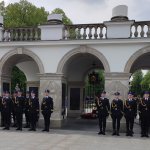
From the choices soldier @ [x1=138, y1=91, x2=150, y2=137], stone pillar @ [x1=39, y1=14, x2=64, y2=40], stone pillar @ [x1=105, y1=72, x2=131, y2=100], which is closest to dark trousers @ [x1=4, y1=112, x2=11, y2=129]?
stone pillar @ [x1=39, y1=14, x2=64, y2=40]

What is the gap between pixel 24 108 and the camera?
14398 mm

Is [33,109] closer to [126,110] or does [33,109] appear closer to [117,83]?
[117,83]

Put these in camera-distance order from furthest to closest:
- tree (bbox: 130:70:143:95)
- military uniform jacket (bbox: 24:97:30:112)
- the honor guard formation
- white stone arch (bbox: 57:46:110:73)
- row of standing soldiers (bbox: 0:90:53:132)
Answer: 1. tree (bbox: 130:70:143:95)
2. military uniform jacket (bbox: 24:97:30:112)
3. white stone arch (bbox: 57:46:110:73)
4. row of standing soldiers (bbox: 0:90:53:132)
5. the honor guard formation

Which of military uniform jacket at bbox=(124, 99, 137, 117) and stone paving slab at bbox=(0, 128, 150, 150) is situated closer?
stone paving slab at bbox=(0, 128, 150, 150)

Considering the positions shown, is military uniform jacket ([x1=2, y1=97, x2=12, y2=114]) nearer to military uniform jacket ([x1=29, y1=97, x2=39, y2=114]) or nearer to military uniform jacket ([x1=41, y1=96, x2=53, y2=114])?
military uniform jacket ([x1=29, y1=97, x2=39, y2=114])

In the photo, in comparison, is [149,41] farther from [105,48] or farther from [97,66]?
[97,66]

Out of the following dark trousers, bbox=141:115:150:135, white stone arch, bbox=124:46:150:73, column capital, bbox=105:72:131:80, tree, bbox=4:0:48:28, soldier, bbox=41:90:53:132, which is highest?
tree, bbox=4:0:48:28

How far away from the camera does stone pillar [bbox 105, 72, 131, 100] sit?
45.7ft

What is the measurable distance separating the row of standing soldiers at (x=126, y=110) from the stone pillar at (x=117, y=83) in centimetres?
72

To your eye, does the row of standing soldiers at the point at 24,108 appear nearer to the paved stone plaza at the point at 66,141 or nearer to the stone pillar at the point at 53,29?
the paved stone plaza at the point at 66,141

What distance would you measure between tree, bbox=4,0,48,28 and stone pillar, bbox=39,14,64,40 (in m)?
14.9

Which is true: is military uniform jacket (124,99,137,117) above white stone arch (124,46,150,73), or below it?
below

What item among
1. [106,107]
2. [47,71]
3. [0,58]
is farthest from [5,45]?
[106,107]

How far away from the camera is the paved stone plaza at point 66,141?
33.0 feet
